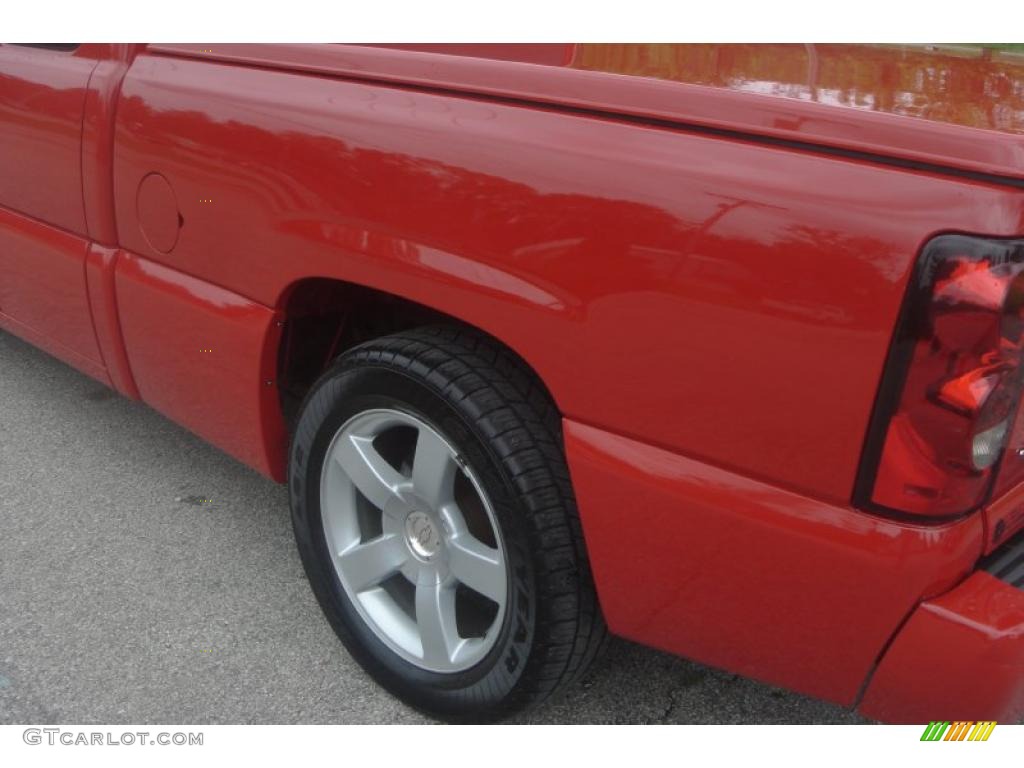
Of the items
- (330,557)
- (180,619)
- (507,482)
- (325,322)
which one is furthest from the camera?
(180,619)

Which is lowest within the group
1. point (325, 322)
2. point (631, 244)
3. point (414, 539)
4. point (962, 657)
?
point (414, 539)

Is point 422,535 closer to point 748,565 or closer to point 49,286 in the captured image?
point 748,565

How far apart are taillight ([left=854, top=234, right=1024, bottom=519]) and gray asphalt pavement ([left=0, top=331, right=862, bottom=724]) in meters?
0.95

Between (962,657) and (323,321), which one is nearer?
(962,657)

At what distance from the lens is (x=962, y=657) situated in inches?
57.1

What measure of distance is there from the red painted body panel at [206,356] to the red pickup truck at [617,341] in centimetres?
1

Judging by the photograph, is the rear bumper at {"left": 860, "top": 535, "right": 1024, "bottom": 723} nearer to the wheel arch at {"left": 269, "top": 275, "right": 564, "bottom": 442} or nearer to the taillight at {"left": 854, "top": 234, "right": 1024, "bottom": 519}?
the taillight at {"left": 854, "top": 234, "right": 1024, "bottom": 519}

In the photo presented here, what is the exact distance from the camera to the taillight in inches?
52.5

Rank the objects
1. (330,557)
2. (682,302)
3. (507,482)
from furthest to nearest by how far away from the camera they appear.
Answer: (330,557) < (507,482) < (682,302)

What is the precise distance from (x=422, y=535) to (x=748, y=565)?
2.67 feet

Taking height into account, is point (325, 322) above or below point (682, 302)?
below

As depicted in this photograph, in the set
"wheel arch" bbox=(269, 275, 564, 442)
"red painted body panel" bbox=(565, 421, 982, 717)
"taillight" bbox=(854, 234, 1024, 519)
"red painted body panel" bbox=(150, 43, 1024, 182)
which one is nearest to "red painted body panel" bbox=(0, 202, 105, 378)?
"wheel arch" bbox=(269, 275, 564, 442)

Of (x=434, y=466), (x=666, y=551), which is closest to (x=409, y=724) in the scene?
(x=434, y=466)

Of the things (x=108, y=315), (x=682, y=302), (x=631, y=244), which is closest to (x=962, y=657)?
(x=682, y=302)
